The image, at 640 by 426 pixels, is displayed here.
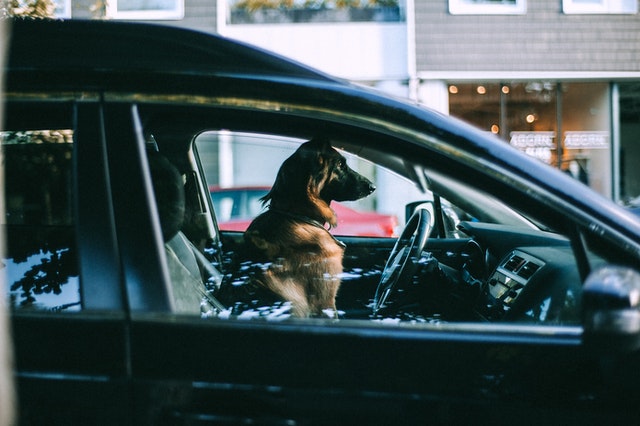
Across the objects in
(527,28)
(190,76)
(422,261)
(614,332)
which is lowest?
(422,261)

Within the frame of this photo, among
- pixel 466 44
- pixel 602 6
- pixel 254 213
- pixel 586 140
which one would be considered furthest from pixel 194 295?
pixel 602 6

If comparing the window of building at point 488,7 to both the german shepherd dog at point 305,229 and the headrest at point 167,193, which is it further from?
the headrest at point 167,193

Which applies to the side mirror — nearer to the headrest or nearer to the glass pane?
the headrest

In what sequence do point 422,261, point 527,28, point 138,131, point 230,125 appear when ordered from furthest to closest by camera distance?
point 527,28, point 422,261, point 230,125, point 138,131

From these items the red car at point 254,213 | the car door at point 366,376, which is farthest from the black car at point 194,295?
the red car at point 254,213

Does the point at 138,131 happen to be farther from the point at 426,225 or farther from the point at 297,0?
the point at 297,0

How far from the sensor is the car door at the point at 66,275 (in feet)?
4.18

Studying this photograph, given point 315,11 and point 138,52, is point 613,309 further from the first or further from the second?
point 315,11

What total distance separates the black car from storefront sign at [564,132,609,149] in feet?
38.0

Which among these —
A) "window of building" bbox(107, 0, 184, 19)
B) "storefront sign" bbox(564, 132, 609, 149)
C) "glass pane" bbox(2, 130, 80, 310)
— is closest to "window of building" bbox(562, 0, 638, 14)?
"storefront sign" bbox(564, 132, 609, 149)

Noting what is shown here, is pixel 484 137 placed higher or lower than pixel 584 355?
higher

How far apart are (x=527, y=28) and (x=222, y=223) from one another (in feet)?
34.8

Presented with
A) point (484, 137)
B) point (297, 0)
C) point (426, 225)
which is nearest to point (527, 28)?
point (297, 0)

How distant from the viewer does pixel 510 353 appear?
1314mm
